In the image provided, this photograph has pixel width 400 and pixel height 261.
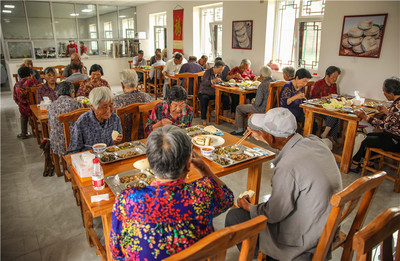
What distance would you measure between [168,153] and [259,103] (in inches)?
133

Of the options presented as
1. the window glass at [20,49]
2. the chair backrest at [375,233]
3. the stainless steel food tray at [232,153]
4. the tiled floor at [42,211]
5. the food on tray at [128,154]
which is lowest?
the tiled floor at [42,211]

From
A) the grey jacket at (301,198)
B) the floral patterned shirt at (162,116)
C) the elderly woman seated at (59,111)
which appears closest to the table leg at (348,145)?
the floral patterned shirt at (162,116)

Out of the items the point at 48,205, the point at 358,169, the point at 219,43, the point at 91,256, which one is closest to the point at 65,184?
the point at 48,205

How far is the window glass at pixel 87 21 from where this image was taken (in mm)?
9180

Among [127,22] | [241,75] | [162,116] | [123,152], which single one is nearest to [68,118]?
[123,152]

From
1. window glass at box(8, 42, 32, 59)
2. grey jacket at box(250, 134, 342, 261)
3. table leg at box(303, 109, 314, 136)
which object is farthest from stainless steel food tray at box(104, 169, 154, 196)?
window glass at box(8, 42, 32, 59)

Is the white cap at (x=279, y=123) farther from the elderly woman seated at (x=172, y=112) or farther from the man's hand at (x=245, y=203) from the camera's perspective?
the elderly woman seated at (x=172, y=112)

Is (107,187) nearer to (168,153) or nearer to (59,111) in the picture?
(168,153)

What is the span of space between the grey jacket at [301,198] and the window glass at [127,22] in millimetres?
9954

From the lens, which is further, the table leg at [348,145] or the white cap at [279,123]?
the table leg at [348,145]

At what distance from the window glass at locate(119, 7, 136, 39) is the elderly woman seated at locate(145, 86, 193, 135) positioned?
28.0 ft

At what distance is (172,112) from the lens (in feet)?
8.32

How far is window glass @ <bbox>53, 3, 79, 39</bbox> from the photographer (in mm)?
8836

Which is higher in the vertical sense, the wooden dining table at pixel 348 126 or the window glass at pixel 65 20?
the window glass at pixel 65 20
